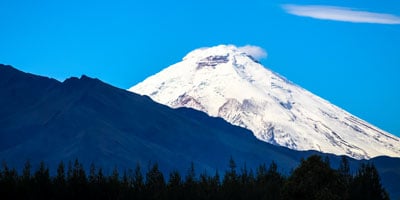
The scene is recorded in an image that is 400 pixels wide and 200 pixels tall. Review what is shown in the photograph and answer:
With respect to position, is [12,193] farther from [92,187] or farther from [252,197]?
[252,197]

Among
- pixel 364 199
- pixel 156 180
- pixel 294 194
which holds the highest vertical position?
pixel 156 180

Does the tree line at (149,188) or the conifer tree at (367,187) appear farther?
the tree line at (149,188)

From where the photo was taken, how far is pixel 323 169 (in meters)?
99.3

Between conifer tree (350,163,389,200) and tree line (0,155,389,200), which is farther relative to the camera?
tree line (0,155,389,200)

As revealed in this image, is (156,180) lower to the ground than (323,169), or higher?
higher

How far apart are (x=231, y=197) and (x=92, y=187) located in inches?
938

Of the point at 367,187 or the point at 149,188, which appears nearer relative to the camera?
the point at 367,187

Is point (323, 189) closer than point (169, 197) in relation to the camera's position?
Yes

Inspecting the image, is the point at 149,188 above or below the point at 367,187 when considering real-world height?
Answer: above

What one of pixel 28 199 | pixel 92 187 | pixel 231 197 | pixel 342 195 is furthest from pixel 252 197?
pixel 342 195

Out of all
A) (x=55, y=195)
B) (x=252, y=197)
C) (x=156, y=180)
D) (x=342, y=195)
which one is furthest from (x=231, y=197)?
(x=342, y=195)

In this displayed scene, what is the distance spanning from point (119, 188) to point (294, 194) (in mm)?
55023

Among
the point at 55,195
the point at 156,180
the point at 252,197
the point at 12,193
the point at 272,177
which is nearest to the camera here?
the point at 12,193

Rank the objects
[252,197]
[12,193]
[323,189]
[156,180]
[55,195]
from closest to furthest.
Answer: [323,189] → [12,193] → [55,195] → [252,197] → [156,180]
